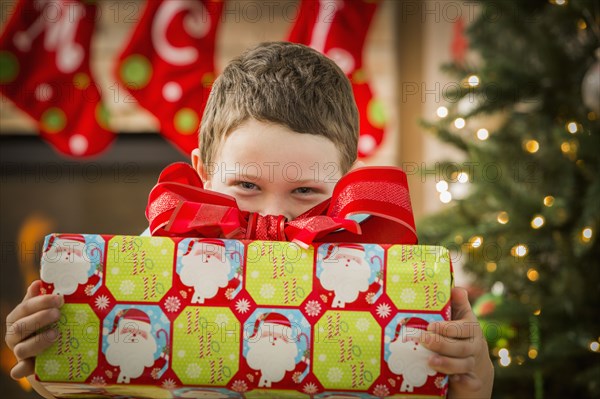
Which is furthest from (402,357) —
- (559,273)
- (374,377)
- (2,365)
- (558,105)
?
(2,365)

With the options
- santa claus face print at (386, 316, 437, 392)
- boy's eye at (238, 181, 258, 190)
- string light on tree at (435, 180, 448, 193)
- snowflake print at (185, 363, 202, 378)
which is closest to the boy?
boy's eye at (238, 181, 258, 190)

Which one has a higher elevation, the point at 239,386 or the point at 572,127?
the point at 572,127

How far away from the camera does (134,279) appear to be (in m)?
0.70

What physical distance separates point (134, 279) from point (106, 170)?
2.07 metres

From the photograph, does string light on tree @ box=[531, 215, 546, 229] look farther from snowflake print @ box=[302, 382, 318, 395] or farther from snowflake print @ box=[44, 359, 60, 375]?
snowflake print @ box=[44, 359, 60, 375]

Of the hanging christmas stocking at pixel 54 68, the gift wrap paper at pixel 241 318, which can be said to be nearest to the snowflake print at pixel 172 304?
the gift wrap paper at pixel 241 318

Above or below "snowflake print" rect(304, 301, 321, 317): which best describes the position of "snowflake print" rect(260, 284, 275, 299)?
above

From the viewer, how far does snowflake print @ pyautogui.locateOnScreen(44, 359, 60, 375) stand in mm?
699

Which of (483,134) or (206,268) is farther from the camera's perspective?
(483,134)

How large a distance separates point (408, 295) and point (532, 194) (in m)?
1.04

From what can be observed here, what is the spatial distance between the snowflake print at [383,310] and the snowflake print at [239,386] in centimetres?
16

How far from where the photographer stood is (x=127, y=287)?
→ 2.28 ft

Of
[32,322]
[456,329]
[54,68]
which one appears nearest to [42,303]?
[32,322]

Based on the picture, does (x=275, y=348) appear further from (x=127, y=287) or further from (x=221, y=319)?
(x=127, y=287)
